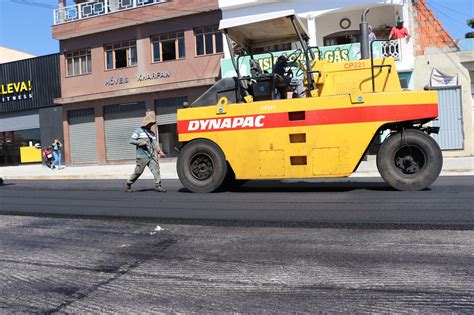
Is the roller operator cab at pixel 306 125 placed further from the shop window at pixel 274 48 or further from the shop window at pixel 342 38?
the shop window at pixel 342 38

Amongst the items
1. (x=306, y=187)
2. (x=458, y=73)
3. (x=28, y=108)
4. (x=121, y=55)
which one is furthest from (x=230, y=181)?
(x=28, y=108)

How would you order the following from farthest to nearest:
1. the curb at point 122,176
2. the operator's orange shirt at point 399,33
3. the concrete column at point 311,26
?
1. the concrete column at point 311,26
2. the operator's orange shirt at point 399,33
3. the curb at point 122,176

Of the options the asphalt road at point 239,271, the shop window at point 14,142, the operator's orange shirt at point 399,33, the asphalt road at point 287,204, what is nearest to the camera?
the asphalt road at point 239,271

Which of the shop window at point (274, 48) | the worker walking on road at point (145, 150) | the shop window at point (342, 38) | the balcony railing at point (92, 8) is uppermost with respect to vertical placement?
the balcony railing at point (92, 8)

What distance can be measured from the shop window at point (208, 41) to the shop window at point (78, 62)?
692 cm

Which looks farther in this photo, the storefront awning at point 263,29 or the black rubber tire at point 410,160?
the storefront awning at point 263,29

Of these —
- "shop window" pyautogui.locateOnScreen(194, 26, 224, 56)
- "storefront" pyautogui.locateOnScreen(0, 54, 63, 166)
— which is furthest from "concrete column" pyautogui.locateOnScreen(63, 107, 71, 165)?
"shop window" pyautogui.locateOnScreen(194, 26, 224, 56)

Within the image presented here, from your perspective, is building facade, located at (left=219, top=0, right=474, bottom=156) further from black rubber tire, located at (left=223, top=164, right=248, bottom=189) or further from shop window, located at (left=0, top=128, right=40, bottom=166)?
shop window, located at (left=0, top=128, right=40, bottom=166)

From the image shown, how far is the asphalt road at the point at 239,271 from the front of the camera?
3428 millimetres

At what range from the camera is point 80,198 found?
9750 mm

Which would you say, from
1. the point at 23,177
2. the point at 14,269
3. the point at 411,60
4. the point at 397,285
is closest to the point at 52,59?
the point at 23,177

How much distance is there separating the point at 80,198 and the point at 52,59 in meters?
20.5

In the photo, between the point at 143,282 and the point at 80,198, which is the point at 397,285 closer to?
the point at 143,282

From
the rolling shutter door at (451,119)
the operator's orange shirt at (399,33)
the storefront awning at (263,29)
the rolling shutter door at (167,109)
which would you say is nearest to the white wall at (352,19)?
the operator's orange shirt at (399,33)
